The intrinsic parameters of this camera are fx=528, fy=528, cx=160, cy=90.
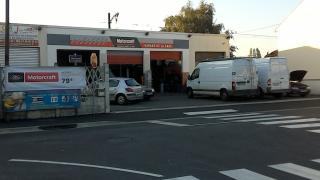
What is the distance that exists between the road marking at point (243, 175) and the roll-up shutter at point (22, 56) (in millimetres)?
27071

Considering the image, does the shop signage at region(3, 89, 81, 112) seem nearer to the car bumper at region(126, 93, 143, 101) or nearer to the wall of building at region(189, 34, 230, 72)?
the car bumper at region(126, 93, 143, 101)

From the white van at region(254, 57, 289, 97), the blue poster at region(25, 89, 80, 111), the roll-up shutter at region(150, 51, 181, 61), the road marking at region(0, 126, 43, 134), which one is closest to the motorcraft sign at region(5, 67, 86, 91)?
the blue poster at region(25, 89, 80, 111)

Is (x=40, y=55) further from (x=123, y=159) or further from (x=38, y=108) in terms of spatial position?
(x=123, y=159)

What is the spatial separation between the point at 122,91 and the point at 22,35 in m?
9.25

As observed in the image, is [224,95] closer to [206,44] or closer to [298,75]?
[298,75]

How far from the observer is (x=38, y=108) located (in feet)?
68.6

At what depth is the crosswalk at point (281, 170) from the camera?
28.1 ft

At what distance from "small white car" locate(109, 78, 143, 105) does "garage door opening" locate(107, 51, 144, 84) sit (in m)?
9.21

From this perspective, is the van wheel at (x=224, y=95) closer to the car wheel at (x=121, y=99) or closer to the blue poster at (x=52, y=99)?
the car wheel at (x=121, y=99)

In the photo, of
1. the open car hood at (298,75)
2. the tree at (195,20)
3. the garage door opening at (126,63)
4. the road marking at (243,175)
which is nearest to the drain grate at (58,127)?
the road marking at (243,175)

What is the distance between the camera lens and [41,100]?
68.8ft

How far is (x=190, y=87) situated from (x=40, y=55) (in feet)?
33.3

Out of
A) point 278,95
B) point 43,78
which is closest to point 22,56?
point 43,78

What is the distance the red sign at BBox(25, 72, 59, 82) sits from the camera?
827 inches
